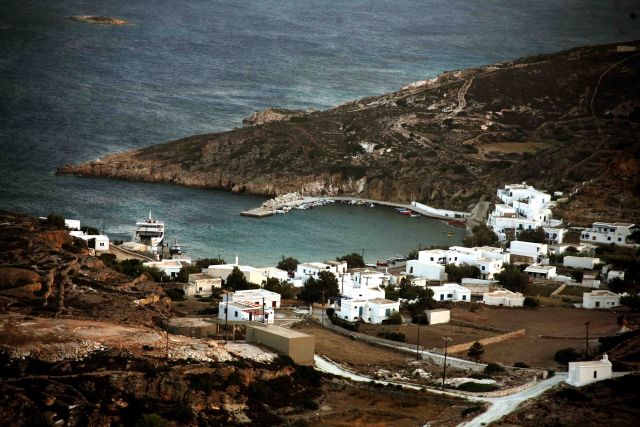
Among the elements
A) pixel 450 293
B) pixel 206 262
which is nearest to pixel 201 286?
pixel 206 262

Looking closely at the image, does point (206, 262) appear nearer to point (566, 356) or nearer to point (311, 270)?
point (311, 270)

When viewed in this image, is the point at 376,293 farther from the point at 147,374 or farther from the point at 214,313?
the point at 147,374

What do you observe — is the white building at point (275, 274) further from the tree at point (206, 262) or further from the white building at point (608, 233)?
the white building at point (608, 233)

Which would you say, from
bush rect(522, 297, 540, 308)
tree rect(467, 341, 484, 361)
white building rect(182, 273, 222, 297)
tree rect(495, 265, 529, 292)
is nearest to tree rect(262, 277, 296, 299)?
white building rect(182, 273, 222, 297)

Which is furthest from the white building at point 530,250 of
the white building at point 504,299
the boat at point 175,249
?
the boat at point 175,249

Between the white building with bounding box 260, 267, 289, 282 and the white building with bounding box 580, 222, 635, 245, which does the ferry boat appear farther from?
the white building with bounding box 580, 222, 635, 245
